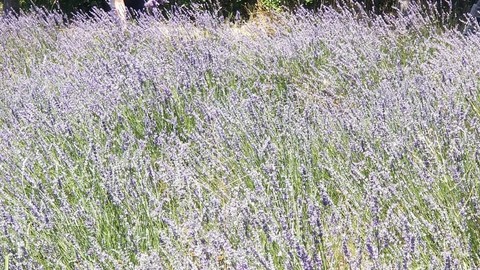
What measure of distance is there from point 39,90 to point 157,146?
106 cm

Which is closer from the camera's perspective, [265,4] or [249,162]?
[249,162]

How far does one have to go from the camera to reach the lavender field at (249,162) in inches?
71.1

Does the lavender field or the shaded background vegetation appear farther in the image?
the shaded background vegetation

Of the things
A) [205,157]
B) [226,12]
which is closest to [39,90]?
[205,157]

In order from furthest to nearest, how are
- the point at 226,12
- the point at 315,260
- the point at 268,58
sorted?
the point at 226,12
the point at 268,58
the point at 315,260

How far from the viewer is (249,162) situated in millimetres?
2449

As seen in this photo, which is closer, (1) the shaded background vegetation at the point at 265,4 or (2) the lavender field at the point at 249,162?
(2) the lavender field at the point at 249,162

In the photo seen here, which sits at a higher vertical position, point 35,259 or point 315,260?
point 315,260

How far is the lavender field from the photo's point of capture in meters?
1.81

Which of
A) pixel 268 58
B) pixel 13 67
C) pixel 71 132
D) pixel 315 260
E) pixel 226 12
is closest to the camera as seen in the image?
pixel 315 260

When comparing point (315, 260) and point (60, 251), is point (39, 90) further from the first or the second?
point (315, 260)

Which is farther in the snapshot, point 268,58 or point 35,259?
point 268,58

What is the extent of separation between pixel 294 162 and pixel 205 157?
1.31 feet

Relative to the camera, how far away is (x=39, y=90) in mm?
3527
